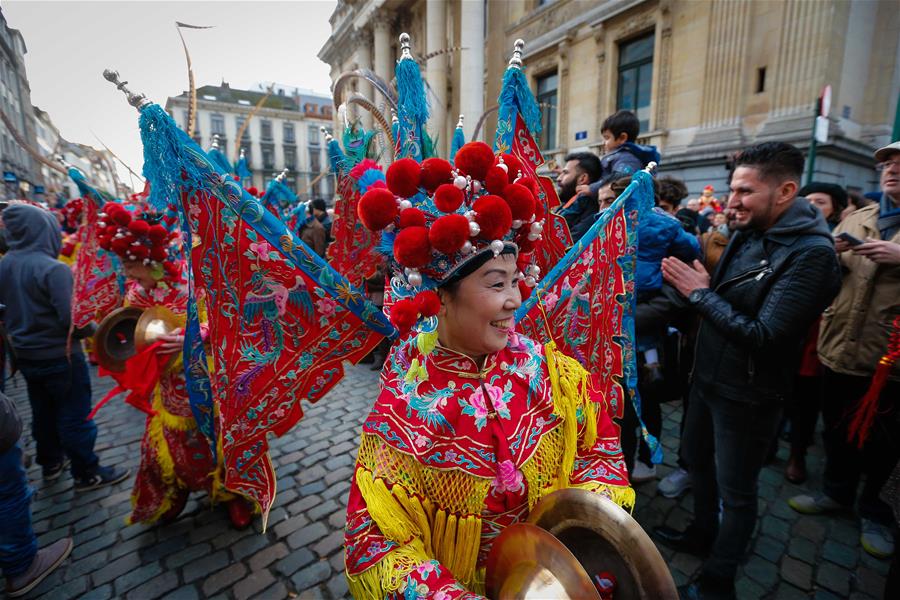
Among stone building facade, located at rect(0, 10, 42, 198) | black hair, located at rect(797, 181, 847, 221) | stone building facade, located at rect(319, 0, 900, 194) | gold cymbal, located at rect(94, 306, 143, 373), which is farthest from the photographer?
stone building facade, located at rect(0, 10, 42, 198)

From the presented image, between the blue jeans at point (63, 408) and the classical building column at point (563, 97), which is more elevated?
the classical building column at point (563, 97)

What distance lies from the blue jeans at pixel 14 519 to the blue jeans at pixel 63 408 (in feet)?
3.40

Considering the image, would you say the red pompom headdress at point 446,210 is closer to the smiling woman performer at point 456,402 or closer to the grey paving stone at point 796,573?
the smiling woman performer at point 456,402

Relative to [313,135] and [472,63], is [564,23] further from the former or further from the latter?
[313,135]

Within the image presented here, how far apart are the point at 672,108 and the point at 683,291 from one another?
42.1 feet

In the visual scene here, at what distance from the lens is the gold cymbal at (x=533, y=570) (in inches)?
38.9

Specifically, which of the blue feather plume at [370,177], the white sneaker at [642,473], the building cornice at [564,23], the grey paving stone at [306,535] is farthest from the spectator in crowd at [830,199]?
the building cornice at [564,23]

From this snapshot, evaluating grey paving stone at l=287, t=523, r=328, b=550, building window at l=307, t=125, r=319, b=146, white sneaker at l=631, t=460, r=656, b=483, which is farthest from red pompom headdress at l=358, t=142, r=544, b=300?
building window at l=307, t=125, r=319, b=146

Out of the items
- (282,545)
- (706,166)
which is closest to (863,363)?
(282,545)

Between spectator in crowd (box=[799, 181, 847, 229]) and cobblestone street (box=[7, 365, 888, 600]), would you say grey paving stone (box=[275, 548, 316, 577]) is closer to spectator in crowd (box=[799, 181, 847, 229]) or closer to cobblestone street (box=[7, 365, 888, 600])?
cobblestone street (box=[7, 365, 888, 600])

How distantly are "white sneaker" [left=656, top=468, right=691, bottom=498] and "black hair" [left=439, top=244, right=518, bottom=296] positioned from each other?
3.12 meters

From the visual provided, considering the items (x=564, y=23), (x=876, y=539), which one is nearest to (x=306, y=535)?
(x=876, y=539)

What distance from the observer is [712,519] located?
2.85m

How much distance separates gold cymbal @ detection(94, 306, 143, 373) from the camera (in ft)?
11.3
